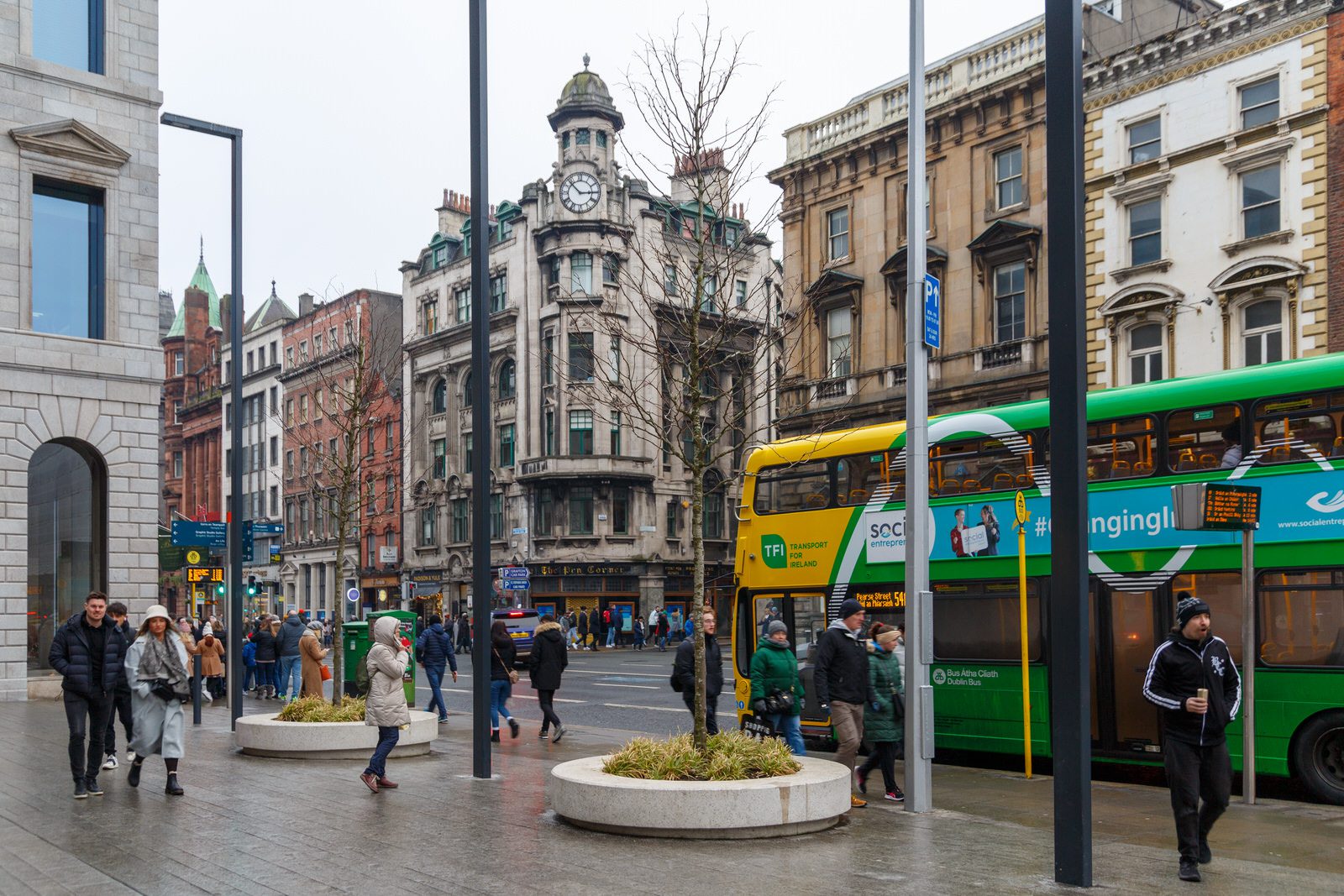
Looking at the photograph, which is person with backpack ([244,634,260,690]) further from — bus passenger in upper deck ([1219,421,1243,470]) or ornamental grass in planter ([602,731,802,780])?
bus passenger in upper deck ([1219,421,1243,470])

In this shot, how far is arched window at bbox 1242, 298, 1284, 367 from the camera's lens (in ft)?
93.9

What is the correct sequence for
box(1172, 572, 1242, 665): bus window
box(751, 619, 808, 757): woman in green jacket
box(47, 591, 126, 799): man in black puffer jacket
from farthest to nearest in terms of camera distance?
box(1172, 572, 1242, 665): bus window → box(751, 619, 808, 757): woman in green jacket → box(47, 591, 126, 799): man in black puffer jacket

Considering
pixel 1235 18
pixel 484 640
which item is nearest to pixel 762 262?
pixel 1235 18

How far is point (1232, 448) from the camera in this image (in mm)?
12992

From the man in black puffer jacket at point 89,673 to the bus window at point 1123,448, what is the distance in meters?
9.68

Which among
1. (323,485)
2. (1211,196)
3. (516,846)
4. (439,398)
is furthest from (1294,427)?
(439,398)

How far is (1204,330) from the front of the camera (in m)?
29.9

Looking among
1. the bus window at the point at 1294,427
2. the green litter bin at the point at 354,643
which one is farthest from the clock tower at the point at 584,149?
the bus window at the point at 1294,427

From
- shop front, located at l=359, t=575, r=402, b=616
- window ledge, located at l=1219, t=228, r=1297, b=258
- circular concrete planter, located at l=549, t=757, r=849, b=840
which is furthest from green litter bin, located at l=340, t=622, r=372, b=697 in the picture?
shop front, located at l=359, t=575, r=402, b=616

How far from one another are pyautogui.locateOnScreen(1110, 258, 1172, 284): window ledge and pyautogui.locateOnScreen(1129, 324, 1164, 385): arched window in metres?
1.28

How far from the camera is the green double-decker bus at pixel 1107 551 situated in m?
12.3

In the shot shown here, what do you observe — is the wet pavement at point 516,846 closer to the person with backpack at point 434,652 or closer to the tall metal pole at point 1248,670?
the tall metal pole at point 1248,670

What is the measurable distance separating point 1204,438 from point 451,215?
61.0 meters

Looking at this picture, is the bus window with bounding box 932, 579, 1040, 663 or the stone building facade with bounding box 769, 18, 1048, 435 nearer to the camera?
the bus window with bounding box 932, 579, 1040, 663
